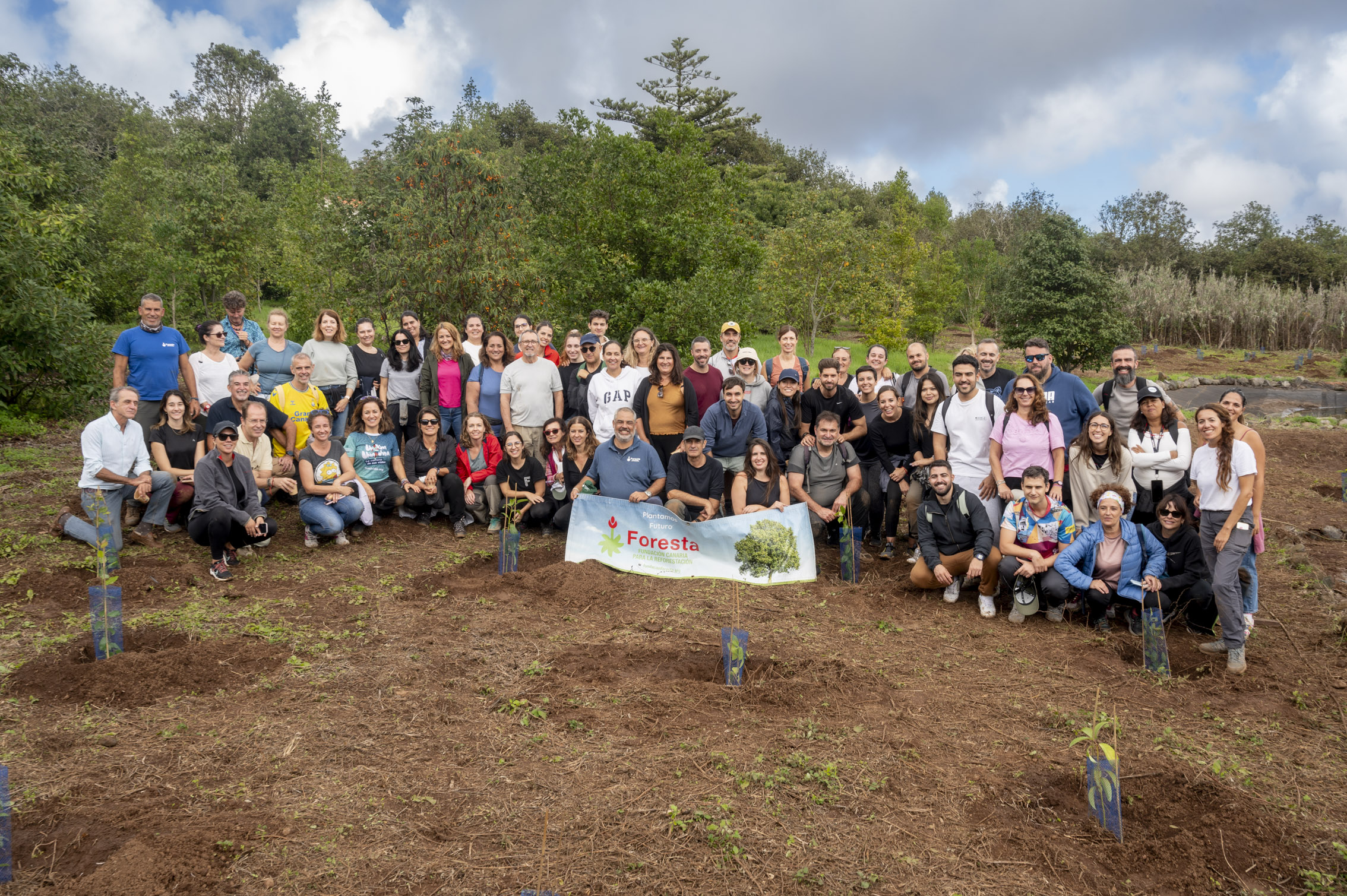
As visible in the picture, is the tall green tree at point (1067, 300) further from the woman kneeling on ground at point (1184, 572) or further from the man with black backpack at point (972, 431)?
the woman kneeling on ground at point (1184, 572)

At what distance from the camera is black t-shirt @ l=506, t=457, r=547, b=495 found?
8.79 metres

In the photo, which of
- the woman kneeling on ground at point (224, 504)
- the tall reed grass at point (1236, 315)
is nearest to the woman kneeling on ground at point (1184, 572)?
the woman kneeling on ground at point (224, 504)

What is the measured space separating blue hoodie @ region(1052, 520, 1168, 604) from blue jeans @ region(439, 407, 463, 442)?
628 cm

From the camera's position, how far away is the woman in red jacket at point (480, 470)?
8.88 m

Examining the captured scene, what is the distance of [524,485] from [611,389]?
139 centimetres

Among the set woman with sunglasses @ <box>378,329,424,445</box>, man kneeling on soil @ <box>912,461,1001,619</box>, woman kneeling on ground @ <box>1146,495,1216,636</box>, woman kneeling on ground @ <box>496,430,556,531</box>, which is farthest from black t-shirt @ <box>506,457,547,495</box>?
woman kneeling on ground @ <box>1146,495,1216,636</box>

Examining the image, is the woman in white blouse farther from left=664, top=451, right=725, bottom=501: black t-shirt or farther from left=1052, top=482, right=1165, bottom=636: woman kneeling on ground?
left=664, top=451, right=725, bottom=501: black t-shirt

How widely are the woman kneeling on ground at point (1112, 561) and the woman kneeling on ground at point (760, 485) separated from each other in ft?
8.73

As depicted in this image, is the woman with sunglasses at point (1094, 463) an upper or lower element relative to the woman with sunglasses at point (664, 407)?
lower

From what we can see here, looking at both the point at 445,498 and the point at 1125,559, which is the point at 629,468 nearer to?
the point at 445,498

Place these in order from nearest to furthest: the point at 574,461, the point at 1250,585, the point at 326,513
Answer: the point at 1250,585
the point at 326,513
the point at 574,461

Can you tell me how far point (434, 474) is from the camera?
346 inches

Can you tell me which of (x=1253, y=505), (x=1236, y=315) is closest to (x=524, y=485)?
(x=1253, y=505)

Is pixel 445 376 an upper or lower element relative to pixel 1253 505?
upper
